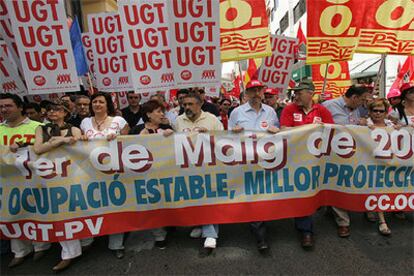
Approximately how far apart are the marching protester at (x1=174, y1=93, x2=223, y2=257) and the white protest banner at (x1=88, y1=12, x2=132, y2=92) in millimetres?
1793

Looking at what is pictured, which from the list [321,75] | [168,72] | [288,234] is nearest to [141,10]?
[168,72]

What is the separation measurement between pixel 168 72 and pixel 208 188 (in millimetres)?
1699

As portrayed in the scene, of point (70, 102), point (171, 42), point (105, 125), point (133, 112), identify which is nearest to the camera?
point (105, 125)

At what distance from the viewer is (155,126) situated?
352 cm

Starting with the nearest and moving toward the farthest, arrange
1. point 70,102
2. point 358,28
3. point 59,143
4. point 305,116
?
1. point 59,143
2. point 305,116
3. point 358,28
4. point 70,102

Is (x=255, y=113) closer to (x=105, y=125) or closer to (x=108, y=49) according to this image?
(x=105, y=125)

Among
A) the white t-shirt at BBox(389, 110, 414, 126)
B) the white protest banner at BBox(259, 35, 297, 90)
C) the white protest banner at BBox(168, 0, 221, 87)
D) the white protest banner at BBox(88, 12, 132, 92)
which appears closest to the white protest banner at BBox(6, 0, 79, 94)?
the white protest banner at BBox(88, 12, 132, 92)

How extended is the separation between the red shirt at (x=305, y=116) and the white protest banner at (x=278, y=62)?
3.09 meters

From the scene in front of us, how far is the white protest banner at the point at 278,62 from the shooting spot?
21.2 feet

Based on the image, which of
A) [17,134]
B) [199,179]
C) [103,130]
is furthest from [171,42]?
[17,134]

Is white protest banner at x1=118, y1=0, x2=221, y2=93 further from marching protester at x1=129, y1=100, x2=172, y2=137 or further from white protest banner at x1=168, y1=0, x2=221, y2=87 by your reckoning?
marching protester at x1=129, y1=100, x2=172, y2=137

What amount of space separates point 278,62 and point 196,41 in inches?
127

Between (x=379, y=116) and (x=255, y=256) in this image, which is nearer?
(x=255, y=256)

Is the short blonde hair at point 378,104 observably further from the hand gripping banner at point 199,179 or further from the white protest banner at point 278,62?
the white protest banner at point 278,62
